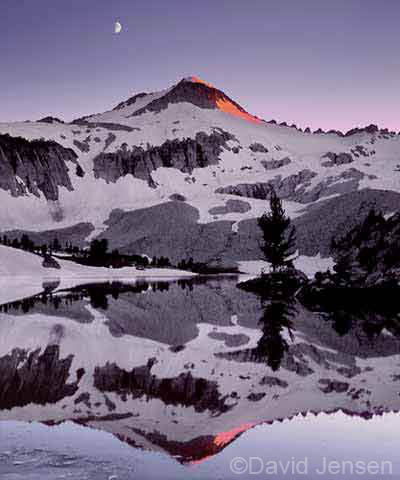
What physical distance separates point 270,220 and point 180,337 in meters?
46.5

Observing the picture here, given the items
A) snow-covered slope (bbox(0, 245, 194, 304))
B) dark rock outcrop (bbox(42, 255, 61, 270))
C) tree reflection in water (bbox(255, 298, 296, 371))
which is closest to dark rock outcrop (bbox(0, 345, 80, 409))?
tree reflection in water (bbox(255, 298, 296, 371))

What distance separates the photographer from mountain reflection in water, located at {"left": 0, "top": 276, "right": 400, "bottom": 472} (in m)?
9.91

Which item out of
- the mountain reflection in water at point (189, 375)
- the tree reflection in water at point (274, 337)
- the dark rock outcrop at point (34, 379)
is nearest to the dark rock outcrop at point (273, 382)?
the mountain reflection in water at point (189, 375)

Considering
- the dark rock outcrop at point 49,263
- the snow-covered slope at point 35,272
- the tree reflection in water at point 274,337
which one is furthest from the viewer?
the dark rock outcrop at point 49,263

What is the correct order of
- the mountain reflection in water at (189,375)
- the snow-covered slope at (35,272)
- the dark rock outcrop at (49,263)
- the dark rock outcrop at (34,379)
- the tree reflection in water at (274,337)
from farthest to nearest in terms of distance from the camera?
the dark rock outcrop at (49,263), the snow-covered slope at (35,272), the tree reflection in water at (274,337), the dark rock outcrop at (34,379), the mountain reflection in water at (189,375)

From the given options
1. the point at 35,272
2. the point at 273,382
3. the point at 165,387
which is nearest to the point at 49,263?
the point at 35,272

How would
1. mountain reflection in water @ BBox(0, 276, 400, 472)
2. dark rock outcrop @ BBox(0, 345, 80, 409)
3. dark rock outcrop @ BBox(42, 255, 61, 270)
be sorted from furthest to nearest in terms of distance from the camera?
dark rock outcrop @ BBox(42, 255, 61, 270)
dark rock outcrop @ BBox(0, 345, 80, 409)
mountain reflection in water @ BBox(0, 276, 400, 472)

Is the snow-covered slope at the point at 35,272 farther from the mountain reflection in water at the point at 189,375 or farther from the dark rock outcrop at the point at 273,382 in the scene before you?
the dark rock outcrop at the point at 273,382

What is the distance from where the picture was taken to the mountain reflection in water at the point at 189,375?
32.5 ft

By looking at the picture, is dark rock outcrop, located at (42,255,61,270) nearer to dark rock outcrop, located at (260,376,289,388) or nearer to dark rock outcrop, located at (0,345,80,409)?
dark rock outcrop, located at (0,345,80,409)

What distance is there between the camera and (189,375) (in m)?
13.7

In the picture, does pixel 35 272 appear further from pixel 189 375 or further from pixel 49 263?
pixel 189 375

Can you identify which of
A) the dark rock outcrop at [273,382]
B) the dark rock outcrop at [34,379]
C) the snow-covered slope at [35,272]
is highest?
the snow-covered slope at [35,272]

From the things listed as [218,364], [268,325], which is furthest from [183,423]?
[268,325]
